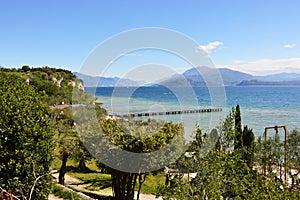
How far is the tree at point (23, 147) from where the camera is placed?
26.9 ft

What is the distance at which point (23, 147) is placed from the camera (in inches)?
326

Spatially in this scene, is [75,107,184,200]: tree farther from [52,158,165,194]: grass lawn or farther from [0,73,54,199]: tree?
[52,158,165,194]: grass lawn

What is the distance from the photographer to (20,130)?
8305mm

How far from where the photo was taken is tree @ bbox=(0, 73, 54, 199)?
8203 mm

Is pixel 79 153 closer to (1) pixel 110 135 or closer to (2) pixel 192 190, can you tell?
(1) pixel 110 135

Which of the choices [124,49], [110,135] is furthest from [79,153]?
[124,49]

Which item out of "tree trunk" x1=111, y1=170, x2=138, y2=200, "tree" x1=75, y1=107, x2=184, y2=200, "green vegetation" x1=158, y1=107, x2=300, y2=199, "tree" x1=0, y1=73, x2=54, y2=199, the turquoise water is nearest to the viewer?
"green vegetation" x1=158, y1=107, x2=300, y2=199

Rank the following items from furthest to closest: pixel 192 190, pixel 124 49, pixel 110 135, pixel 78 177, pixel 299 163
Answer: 1. pixel 78 177
2. pixel 299 163
3. pixel 110 135
4. pixel 124 49
5. pixel 192 190

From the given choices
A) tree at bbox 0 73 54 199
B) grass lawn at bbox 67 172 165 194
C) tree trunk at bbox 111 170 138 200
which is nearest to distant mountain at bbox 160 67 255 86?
tree at bbox 0 73 54 199

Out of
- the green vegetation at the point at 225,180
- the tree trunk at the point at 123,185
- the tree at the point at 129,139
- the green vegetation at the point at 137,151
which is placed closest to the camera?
the green vegetation at the point at 225,180

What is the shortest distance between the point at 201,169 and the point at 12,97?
6.47 meters

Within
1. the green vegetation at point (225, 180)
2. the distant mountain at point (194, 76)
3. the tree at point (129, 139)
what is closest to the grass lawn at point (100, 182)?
the tree at point (129, 139)

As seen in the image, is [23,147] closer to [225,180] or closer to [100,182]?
[225,180]

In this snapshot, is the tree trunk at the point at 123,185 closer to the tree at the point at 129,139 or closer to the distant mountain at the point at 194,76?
the tree at the point at 129,139
